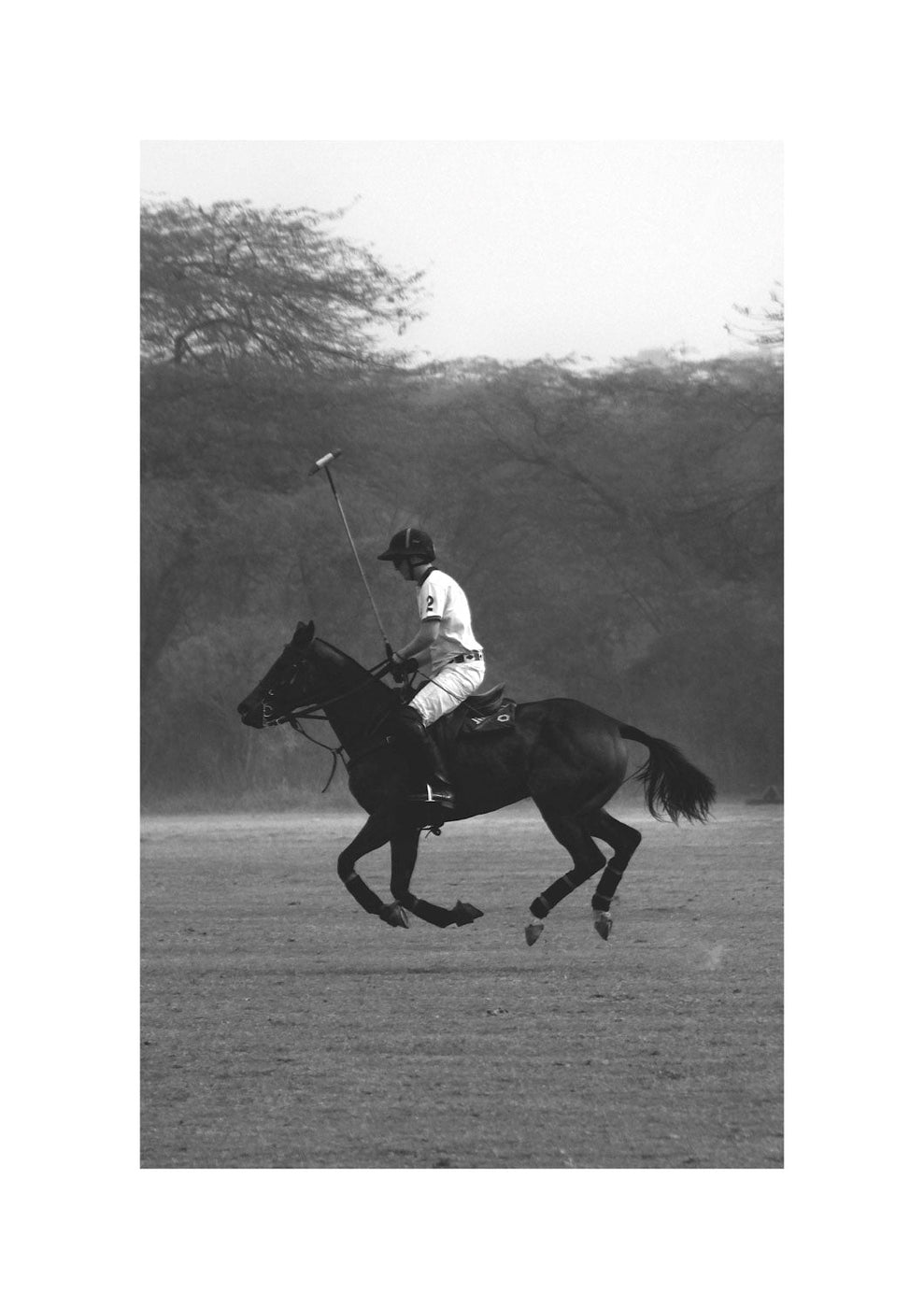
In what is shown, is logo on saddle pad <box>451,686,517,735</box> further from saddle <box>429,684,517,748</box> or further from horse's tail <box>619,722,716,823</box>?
horse's tail <box>619,722,716,823</box>

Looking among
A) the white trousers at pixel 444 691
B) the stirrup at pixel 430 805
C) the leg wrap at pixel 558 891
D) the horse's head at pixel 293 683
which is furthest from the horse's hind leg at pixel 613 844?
the horse's head at pixel 293 683

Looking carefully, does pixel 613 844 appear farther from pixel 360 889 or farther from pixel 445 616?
pixel 445 616

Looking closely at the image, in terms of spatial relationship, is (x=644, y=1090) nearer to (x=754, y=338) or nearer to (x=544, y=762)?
(x=544, y=762)

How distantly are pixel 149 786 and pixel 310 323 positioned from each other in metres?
3.75

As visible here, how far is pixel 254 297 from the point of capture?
48.1ft

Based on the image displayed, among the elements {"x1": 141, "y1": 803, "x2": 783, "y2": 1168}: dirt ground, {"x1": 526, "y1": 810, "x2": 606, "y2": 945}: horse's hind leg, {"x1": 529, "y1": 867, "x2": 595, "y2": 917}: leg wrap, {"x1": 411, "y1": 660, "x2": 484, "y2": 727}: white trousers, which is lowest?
{"x1": 141, "y1": 803, "x2": 783, "y2": 1168}: dirt ground

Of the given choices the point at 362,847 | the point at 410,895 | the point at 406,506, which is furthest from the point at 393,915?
the point at 406,506

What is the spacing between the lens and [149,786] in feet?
46.3

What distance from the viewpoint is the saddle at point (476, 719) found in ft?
33.7

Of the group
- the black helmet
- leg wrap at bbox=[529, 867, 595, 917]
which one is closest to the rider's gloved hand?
the black helmet

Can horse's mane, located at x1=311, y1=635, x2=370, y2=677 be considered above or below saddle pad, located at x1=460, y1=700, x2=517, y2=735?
above

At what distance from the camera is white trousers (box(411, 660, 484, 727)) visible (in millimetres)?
10250

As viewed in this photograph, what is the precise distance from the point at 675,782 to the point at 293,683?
7.33ft

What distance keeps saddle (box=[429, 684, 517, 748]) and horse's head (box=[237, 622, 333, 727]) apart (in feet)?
2.17
